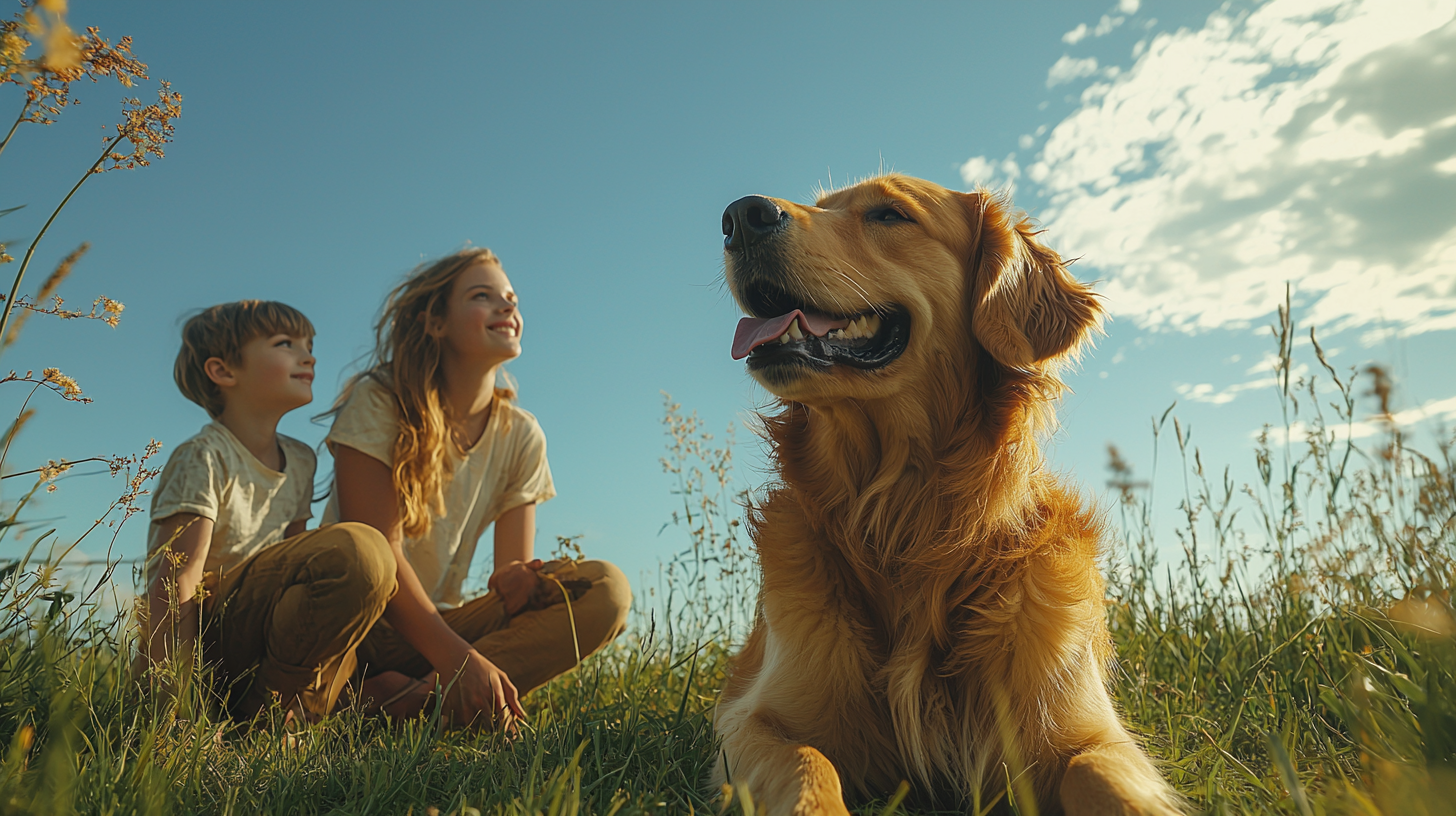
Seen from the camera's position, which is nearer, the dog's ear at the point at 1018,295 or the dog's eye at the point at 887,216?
the dog's ear at the point at 1018,295

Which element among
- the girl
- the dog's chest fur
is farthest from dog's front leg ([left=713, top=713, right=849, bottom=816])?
the girl

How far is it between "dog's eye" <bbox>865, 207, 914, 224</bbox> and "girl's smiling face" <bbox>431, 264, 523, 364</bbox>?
1.64 m

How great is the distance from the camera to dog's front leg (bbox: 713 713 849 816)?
5.00 ft

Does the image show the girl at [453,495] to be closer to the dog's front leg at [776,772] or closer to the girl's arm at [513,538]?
the girl's arm at [513,538]

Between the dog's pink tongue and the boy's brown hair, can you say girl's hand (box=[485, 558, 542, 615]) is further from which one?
the dog's pink tongue

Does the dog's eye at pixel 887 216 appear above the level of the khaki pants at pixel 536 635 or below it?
above

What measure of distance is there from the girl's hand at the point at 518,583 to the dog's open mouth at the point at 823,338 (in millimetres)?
1453

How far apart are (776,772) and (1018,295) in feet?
5.03

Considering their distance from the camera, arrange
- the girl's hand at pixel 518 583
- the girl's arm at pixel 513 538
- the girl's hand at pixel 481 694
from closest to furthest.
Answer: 1. the girl's hand at pixel 481 694
2. the girl's hand at pixel 518 583
3. the girl's arm at pixel 513 538

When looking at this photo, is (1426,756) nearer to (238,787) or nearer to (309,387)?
(238,787)

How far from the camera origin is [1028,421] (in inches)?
88.2

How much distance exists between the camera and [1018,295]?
7.93ft

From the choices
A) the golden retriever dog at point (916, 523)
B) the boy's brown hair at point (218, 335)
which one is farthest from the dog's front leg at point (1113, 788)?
the boy's brown hair at point (218, 335)

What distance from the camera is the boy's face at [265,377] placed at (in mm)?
3170
